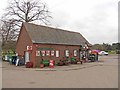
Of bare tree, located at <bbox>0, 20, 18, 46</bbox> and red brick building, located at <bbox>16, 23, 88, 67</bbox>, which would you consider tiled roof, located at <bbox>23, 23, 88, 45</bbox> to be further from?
bare tree, located at <bbox>0, 20, 18, 46</bbox>

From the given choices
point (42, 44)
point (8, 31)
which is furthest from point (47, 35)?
point (8, 31)

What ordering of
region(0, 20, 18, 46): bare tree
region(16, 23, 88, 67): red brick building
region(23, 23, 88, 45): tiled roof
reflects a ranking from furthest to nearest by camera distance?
region(0, 20, 18, 46): bare tree, region(23, 23, 88, 45): tiled roof, region(16, 23, 88, 67): red brick building

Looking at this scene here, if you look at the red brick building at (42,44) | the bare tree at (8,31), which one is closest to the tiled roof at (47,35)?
the red brick building at (42,44)

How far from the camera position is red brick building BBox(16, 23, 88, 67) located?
98.1 feet

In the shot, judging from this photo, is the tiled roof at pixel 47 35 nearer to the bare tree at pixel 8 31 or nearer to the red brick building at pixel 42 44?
the red brick building at pixel 42 44

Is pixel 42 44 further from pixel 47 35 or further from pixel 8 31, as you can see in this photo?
pixel 8 31

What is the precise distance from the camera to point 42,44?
101 ft

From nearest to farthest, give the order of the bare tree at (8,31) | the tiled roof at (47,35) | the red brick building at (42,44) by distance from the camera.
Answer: the red brick building at (42,44) → the tiled roof at (47,35) → the bare tree at (8,31)

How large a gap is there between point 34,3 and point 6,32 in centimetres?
940

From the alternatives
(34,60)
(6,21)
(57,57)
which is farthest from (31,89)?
(6,21)

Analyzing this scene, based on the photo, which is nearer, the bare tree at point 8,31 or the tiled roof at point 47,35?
the tiled roof at point 47,35

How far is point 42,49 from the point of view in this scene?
100 ft

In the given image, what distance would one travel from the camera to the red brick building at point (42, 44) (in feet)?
98.1

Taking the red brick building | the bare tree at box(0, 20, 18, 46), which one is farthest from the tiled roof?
the bare tree at box(0, 20, 18, 46)
